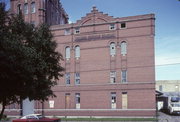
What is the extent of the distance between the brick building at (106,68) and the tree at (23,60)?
15977mm

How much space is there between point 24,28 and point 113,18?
1994cm

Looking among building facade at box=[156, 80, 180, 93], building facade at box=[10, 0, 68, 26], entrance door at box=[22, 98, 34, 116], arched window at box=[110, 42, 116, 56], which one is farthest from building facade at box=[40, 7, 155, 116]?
building facade at box=[156, 80, 180, 93]

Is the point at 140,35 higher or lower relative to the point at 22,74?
higher

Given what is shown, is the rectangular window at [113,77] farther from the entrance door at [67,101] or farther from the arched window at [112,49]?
the entrance door at [67,101]

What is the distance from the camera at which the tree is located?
13453 mm

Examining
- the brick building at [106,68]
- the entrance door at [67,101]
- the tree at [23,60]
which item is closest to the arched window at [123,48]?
the brick building at [106,68]

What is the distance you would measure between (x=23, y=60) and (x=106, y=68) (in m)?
22.2

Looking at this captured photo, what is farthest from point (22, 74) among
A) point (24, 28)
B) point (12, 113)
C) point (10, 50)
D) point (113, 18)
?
point (12, 113)

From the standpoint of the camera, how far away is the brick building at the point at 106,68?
33.8 meters

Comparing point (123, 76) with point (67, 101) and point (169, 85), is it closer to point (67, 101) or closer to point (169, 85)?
point (67, 101)

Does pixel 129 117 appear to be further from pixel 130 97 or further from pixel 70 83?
pixel 70 83

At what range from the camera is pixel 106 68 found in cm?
3569

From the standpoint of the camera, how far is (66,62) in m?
38.2

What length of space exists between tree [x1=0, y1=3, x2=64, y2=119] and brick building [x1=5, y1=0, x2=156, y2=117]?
52.4 feet
